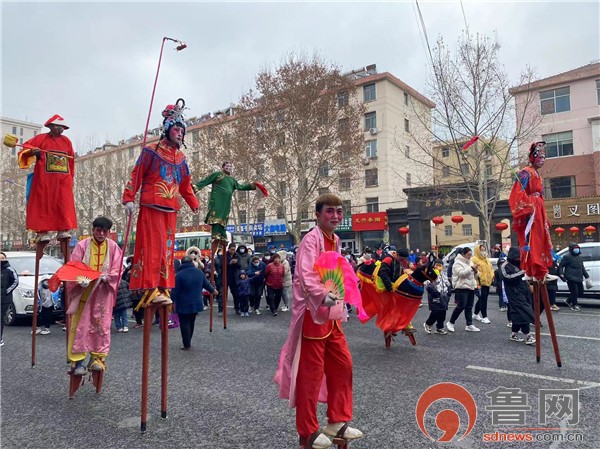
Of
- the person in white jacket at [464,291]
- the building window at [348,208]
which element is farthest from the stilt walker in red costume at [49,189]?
the building window at [348,208]

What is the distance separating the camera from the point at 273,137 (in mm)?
23484

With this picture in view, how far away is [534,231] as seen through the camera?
20.0ft

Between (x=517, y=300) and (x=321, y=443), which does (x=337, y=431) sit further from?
(x=517, y=300)

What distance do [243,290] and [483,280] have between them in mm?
6238

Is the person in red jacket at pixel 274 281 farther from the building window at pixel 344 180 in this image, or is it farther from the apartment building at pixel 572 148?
the apartment building at pixel 572 148

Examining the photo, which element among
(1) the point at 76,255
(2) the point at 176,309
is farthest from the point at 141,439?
(2) the point at 176,309

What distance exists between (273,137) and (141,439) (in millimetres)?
20886

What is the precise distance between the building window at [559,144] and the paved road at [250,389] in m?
23.6

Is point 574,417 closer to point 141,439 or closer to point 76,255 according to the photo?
point 141,439

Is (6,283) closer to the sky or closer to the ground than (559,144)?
closer to the ground

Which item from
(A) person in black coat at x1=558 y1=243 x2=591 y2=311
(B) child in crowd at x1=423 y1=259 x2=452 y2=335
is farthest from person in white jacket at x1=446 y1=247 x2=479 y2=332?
(A) person in black coat at x1=558 y1=243 x2=591 y2=311

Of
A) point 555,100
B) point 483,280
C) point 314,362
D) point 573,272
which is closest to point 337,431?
point 314,362

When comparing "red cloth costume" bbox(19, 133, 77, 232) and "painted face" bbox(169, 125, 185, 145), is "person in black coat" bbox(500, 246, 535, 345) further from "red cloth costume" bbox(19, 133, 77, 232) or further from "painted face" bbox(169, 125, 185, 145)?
"red cloth costume" bbox(19, 133, 77, 232)

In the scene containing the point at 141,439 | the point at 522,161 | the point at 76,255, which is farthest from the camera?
the point at 522,161
